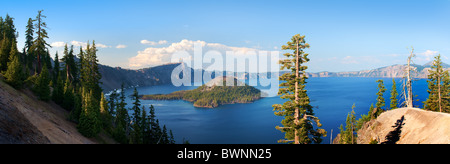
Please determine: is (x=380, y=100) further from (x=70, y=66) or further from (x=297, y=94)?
(x=70, y=66)

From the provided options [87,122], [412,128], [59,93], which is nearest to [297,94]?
[412,128]

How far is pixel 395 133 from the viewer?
29.1m

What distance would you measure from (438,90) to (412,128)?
35655 millimetres

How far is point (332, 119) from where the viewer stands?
422 feet

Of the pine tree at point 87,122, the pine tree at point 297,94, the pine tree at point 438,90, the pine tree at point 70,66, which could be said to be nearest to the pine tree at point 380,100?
the pine tree at point 438,90

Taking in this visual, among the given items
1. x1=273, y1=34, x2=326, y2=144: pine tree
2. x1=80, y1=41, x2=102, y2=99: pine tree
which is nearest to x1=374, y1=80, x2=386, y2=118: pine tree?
x1=273, y1=34, x2=326, y2=144: pine tree

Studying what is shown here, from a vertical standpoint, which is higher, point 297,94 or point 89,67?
point 89,67

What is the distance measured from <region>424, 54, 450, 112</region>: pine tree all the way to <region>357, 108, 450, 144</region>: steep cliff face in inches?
1015

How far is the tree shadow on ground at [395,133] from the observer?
92.5 feet

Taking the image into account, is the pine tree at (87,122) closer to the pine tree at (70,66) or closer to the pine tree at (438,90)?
the pine tree at (70,66)

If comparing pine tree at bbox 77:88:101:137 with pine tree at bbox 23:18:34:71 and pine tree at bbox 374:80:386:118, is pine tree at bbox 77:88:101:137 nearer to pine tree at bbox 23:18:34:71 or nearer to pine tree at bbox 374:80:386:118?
pine tree at bbox 23:18:34:71

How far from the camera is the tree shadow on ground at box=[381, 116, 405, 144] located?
28203mm
